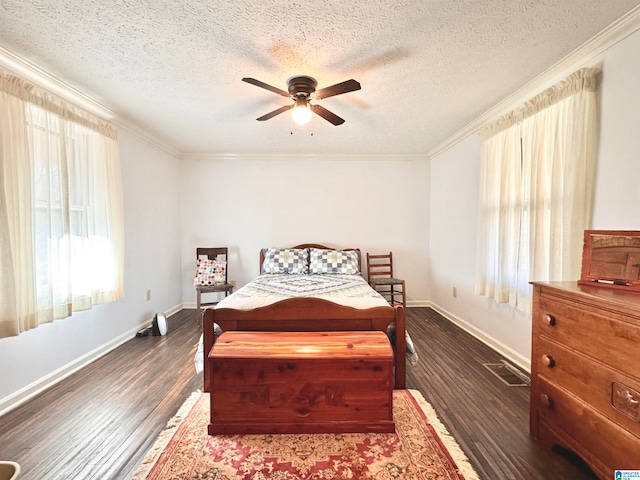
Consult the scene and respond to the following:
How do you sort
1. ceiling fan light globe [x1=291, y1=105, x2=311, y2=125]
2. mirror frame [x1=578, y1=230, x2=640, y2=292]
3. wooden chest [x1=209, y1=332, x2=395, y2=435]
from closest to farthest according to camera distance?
mirror frame [x1=578, y1=230, x2=640, y2=292] → wooden chest [x1=209, y1=332, x2=395, y2=435] → ceiling fan light globe [x1=291, y1=105, x2=311, y2=125]

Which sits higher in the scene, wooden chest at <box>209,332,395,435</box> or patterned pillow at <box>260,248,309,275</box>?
patterned pillow at <box>260,248,309,275</box>

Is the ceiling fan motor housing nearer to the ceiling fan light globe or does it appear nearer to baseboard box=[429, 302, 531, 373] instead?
the ceiling fan light globe

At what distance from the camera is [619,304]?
3.45 ft

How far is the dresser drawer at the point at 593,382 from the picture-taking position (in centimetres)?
104

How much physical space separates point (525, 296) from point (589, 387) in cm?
115

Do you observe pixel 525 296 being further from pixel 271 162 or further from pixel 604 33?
pixel 271 162

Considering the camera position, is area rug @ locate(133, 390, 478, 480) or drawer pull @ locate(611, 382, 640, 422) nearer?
drawer pull @ locate(611, 382, 640, 422)

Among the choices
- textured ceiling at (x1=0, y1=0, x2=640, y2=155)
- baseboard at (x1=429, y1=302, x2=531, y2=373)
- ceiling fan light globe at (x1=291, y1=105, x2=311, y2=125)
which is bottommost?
baseboard at (x1=429, y1=302, x2=531, y2=373)

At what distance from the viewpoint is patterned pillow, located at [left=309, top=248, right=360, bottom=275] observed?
11.7ft

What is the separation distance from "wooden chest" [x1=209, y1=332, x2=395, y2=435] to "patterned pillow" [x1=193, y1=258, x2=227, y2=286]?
2243 millimetres

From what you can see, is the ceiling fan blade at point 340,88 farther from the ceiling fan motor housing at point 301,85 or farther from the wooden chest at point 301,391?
the wooden chest at point 301,391

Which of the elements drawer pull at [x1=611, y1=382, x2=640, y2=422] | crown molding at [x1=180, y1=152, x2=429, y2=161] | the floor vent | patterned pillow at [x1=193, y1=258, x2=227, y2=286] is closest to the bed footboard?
the floor vent

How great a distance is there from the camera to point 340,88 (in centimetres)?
182

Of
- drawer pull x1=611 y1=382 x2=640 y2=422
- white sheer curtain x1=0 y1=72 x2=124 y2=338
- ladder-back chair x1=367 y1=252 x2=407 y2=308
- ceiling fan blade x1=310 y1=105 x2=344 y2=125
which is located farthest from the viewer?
ladder-back chair x1=367 y1=252 x2=407 y2=308
